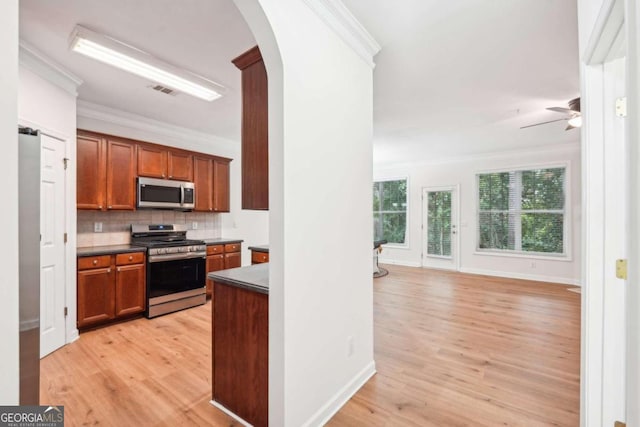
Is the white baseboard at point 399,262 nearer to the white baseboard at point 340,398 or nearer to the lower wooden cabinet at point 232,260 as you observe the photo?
the lower wooden cabinet at point 232,260

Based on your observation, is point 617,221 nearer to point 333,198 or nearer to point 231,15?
point 333,198

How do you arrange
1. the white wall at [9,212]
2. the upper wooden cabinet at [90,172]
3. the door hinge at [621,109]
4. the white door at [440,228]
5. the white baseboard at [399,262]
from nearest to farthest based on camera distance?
the white wall at [9,212]
the door hinge at [621,109]
the upper wooden cabinet at [90,172]
the white door at [440,228]
the white baseboard at [399,262]

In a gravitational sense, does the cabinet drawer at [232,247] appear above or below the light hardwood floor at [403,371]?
above

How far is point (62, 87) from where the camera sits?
282 centimetres

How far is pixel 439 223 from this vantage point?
6.95 metres

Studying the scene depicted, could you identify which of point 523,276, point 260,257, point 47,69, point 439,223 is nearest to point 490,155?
point 439,223

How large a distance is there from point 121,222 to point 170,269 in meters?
1.01

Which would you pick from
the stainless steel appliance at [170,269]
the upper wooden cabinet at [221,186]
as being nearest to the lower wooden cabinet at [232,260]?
the stainless steel appliance at [170,269]

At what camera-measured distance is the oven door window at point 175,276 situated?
143 inches

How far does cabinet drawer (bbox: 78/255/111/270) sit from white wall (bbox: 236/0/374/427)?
2.82m

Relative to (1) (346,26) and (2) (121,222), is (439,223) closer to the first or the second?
(1) (346,26)

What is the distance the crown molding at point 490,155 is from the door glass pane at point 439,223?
0.76 metres

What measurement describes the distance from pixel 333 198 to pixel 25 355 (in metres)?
1.65

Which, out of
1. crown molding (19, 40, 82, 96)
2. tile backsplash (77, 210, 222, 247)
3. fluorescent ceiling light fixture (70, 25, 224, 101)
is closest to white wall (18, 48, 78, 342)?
crown molding (19, 40, 82, 96)
